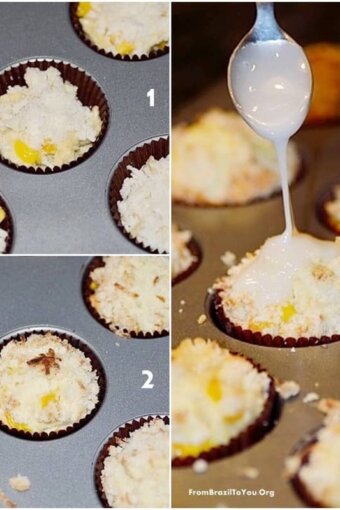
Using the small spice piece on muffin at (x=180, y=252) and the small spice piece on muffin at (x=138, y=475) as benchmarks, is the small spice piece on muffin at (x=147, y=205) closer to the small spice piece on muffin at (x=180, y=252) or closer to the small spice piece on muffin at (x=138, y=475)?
the small spice piece on muffin at (x=180, y=252)

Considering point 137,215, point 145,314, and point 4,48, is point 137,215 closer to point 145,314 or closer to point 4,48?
point 145,314

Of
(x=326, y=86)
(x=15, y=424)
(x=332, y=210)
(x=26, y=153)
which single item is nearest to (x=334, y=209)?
(x=332, y=210)

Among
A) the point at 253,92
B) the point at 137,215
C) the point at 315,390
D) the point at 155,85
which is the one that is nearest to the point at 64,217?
the point at 137,215

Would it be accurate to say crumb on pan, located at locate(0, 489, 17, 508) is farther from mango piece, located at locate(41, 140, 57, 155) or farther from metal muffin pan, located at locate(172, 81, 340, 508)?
mango piece, located at locate(41, 140, 57, 155)

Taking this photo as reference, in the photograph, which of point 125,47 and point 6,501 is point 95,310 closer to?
point 6,501

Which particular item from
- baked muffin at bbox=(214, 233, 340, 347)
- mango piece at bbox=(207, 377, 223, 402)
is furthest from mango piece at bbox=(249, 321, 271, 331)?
mango piece at bbox=(207, 377, 223, 402)

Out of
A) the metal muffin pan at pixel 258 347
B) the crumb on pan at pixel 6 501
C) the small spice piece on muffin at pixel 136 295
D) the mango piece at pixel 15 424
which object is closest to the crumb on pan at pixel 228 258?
the metal muffin pan at pixel 258 347
